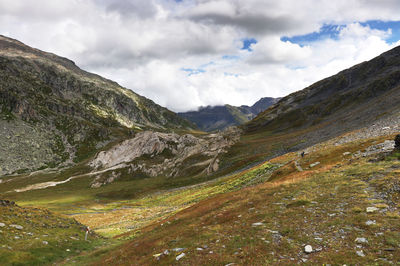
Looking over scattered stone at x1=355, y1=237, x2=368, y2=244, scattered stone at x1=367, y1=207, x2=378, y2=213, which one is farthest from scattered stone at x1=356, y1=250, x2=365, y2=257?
scattered stone at x1=367, y1=207, x2=378, y2=213

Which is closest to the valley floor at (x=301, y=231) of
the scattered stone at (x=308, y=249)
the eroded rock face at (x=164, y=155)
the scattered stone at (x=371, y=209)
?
the scattered stone at (x=371, y=209)

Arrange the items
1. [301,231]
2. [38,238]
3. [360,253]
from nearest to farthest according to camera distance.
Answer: [360,253] → [301,231] → [38,238]

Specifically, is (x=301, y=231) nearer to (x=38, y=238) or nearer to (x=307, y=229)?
(x=307, y=229)

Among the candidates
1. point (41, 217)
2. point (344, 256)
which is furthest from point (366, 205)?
point (41, 217)

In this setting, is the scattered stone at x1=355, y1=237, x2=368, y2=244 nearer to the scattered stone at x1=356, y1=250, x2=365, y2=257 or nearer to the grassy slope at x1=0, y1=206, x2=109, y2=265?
the scattered stone at x1=356, y1=250, x2=365, y2=257

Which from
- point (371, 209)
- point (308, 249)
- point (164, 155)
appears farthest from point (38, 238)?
point (164, 155)

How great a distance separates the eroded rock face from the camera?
125m

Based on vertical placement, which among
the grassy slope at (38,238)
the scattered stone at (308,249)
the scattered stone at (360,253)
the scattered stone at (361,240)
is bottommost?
the grassy slope at (38,238)

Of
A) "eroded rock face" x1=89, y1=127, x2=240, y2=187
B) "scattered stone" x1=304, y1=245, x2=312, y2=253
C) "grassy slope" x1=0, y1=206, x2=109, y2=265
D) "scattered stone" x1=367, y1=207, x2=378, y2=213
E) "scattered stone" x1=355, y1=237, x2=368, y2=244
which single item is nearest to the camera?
"scattered stone" x1=355, y1=237, x2=368, y2=244

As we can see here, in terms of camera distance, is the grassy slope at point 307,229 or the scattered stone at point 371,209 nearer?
the grassy slope at point 307,229

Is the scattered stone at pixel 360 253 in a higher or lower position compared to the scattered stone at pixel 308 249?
higher

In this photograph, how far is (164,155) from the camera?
547 ft

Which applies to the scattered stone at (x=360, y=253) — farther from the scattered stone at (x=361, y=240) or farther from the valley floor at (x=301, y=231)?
the scattered stone at (x=361, y=240)

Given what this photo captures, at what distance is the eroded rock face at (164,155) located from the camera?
125 meters
